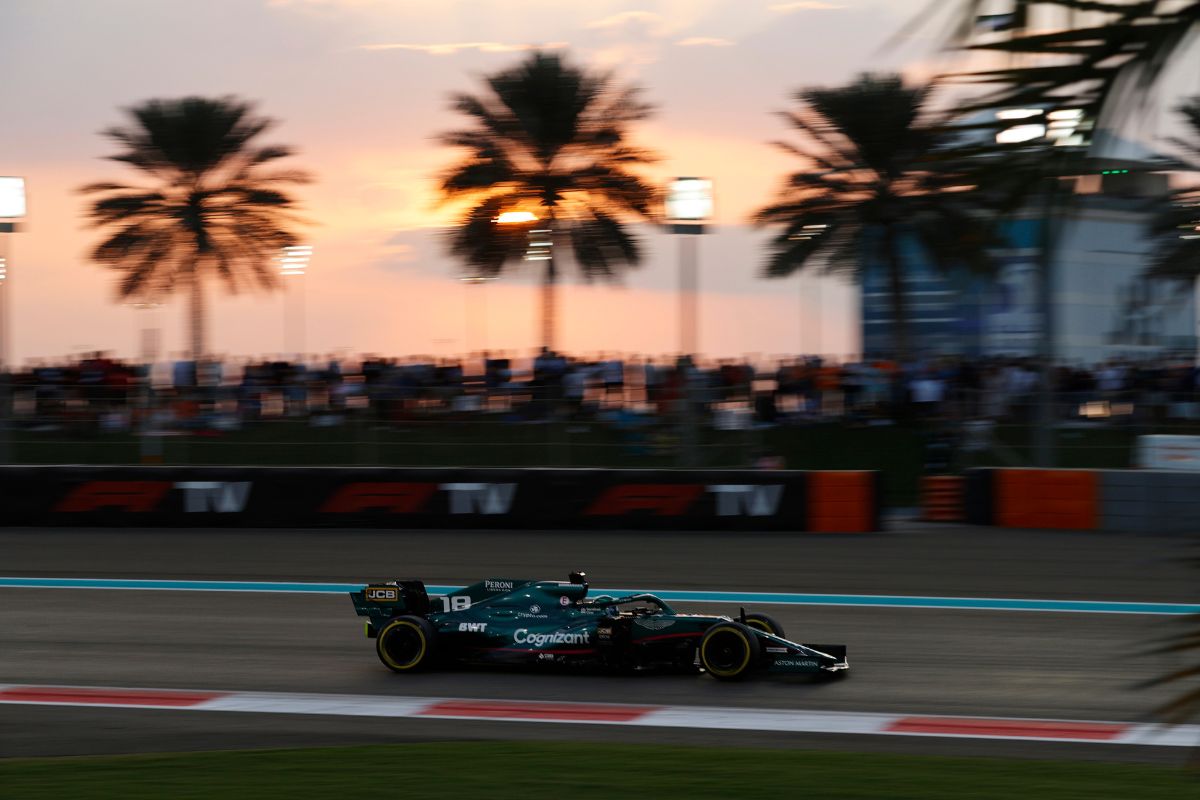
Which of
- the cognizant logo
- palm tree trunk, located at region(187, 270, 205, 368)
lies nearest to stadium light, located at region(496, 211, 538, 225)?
palm tree trunk, located at region(187, 270, 205, 368)

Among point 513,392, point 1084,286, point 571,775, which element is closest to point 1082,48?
point 1084,286

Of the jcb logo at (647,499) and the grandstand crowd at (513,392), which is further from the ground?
the grandstand crowd at (513,392)

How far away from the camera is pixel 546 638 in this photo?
27.1 feet

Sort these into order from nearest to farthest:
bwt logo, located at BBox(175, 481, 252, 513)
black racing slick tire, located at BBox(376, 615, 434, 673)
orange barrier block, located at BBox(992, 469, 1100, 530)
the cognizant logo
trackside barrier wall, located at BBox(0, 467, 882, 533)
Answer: the cognizant logo, black racing slick tire, located at BBox(376, 615, 434, 673), orange barrier block, located at BBox(992, 469, 1100, 530), trackside barrier wall, located at BBox(0, 467, 882, 533), bwt logo, located at BBox(175, 481, 252, 513)

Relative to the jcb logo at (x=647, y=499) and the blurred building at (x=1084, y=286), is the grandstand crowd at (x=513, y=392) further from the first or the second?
the blurred building at (x=1084, y=286)

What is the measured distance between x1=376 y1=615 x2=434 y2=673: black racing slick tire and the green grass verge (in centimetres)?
214

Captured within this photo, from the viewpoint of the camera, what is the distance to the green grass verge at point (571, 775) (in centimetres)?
526

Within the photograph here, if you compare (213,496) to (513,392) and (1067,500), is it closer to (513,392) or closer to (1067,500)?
(513,392)

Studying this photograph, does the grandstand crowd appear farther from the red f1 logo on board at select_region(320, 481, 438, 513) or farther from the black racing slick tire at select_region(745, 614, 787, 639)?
the black racing slick tire at select_region(745, 614, 787, 639)

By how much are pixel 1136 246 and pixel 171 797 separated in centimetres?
464

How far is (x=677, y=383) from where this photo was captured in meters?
15.4

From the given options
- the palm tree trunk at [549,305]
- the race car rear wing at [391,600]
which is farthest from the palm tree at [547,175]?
the race car rear wing at [391,600]

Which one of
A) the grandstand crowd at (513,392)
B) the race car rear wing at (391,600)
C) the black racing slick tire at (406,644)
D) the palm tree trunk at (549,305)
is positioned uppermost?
the palm tree trunk at (549,305)

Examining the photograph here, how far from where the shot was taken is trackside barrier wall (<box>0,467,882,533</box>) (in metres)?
16.0
